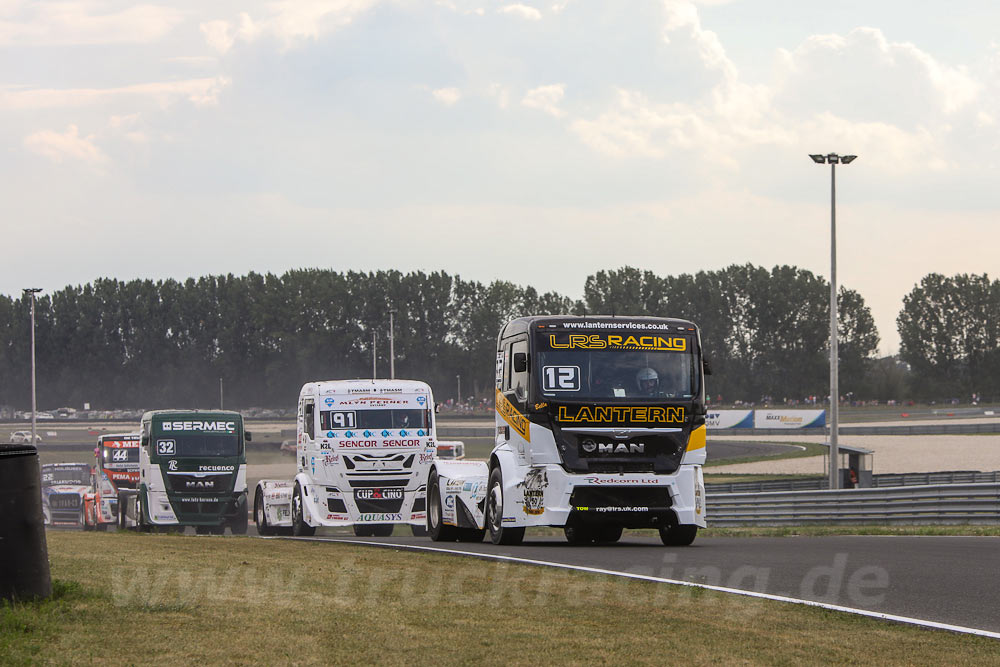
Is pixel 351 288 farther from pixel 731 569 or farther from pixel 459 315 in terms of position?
pixel 731 569

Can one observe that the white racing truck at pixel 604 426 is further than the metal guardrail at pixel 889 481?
No

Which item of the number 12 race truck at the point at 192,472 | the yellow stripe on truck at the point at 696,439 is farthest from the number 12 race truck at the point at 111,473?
the yellow stripe on truck at the point at 696,439

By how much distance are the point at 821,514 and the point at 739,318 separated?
123 meters

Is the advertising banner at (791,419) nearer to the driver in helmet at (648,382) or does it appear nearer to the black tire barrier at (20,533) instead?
the driver in helmet at (648,382)

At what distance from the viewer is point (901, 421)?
95625 millimetres

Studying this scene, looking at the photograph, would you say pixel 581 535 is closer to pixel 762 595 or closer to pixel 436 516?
pixel 436 516

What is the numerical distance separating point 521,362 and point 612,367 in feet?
4.00

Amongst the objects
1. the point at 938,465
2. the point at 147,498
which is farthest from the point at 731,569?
the point at 938,465

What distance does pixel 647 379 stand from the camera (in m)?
16.3

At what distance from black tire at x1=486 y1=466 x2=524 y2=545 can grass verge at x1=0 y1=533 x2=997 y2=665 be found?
546cm

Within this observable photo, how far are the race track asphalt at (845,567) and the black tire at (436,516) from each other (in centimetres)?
94

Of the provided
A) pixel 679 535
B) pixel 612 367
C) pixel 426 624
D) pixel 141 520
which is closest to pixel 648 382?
pixel 612 367

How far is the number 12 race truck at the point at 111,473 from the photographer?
127 feet

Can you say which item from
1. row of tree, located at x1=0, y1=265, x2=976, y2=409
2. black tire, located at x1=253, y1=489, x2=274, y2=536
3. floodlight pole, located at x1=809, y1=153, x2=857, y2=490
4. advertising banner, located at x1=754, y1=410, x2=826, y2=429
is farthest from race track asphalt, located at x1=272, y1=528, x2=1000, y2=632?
row of tree, located at x1=0, y1=265, x2=976, y2=409
